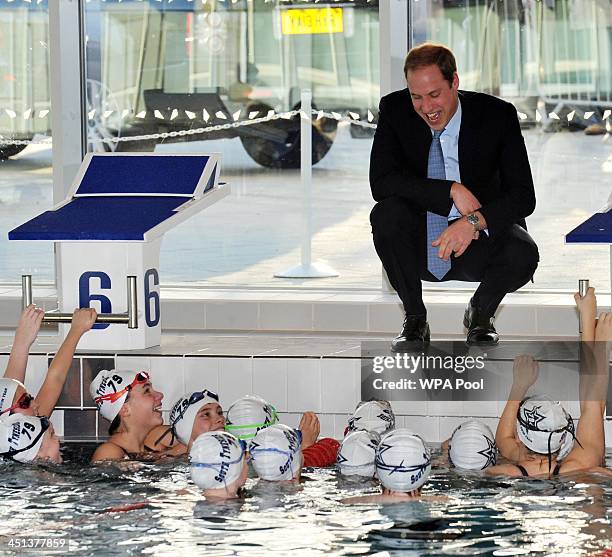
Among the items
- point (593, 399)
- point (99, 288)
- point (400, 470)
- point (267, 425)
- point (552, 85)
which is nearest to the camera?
point (400, 470)

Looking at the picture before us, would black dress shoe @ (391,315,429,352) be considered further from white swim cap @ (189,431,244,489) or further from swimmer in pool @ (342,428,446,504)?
white swim cap @ (189,431,244,489)

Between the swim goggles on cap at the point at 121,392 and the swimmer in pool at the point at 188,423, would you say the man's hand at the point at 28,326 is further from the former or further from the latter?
the swimmer in pool at the point at 188,423

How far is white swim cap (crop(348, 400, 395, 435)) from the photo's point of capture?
496cm

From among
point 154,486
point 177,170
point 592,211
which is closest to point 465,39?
point 592,211

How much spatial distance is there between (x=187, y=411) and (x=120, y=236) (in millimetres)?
729

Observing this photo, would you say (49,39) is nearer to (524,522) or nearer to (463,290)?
(463,290)

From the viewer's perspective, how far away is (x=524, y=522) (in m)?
4.11

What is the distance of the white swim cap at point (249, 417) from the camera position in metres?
4.97

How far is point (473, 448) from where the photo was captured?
4.75 meters

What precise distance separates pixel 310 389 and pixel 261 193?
2551 mm

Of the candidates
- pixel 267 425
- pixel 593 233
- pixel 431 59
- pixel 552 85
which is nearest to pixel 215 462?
pixel 267 425

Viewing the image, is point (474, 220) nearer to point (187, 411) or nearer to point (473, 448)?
point (473, 448)

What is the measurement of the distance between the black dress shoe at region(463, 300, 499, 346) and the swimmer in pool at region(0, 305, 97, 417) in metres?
1.42

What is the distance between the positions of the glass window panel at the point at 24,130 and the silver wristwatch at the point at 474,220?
337 centimetres
